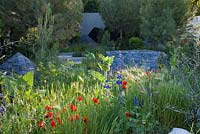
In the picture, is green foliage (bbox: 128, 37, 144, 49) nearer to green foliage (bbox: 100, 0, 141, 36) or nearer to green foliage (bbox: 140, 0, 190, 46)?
green foliage (bbox: 140, 0, 190, 46)

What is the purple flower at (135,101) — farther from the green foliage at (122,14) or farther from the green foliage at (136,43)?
the green foliage at (122,14)

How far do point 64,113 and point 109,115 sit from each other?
1.29ft

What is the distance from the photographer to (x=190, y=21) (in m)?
13.4

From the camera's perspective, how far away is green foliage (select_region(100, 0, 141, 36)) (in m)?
14.6

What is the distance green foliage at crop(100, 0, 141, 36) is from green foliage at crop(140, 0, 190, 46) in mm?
1567

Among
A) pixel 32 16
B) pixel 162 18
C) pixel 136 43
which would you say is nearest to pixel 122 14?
pixel 136 43

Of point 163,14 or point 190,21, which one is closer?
point 163,14

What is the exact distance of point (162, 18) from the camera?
12.4m

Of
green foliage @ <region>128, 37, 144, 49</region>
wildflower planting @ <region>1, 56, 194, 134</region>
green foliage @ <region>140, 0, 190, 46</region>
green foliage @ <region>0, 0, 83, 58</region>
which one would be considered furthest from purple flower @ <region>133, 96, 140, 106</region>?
green foliage @ <region>128, 37, 144, 49</region>

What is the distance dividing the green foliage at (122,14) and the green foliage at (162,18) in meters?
1.57

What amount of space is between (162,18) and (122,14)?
2595mm

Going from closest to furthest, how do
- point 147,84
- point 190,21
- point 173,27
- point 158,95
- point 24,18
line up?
point 158,95 < point 147,84 < point 24,18 < point 173,27 < point 190,21

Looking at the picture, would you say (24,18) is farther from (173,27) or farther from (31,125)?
(31,125)

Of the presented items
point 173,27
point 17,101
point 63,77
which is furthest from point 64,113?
point 173,27
